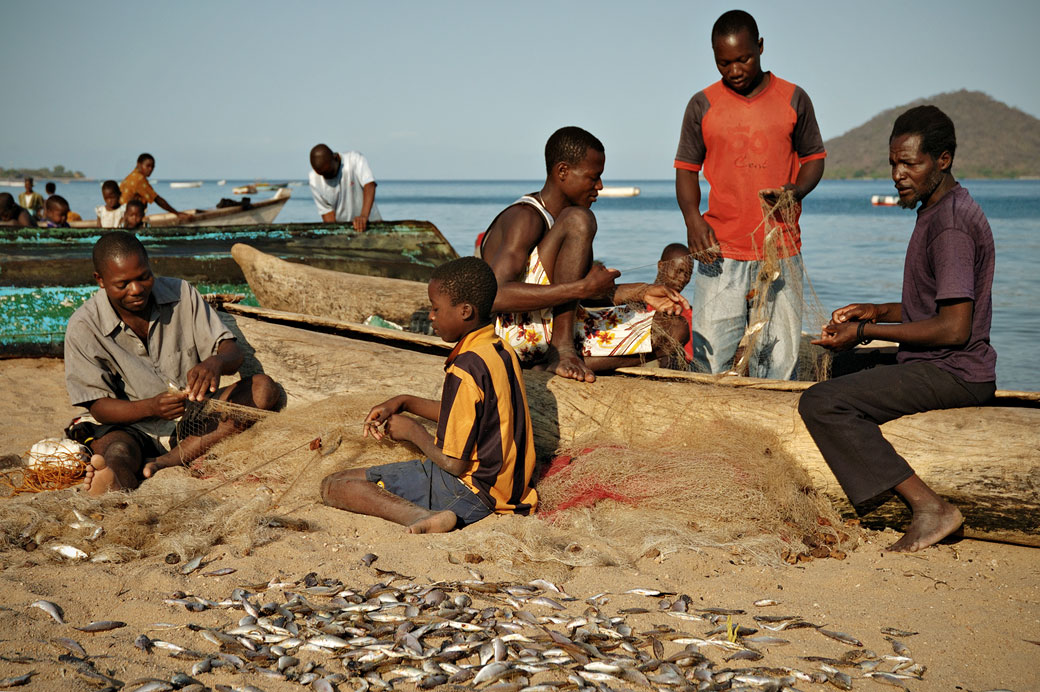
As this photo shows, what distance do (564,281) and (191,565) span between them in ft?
8.15

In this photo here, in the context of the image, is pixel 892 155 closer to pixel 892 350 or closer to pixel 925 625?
pixel 892 350

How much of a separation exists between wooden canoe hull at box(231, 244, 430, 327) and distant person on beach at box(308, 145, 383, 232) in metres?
2.26

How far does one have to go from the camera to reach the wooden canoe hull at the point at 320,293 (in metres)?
7.79

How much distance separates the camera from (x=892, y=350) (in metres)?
4.81

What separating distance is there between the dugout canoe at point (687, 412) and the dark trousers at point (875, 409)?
88mm

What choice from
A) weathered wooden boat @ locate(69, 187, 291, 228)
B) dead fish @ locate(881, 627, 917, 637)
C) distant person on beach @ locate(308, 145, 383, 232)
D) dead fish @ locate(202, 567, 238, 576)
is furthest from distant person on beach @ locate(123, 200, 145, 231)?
dead fish @ locate(881, 627, 917, 637)

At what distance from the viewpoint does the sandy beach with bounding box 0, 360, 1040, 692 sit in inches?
109

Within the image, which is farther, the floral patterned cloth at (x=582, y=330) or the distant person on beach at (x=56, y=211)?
the distant person on beach at (x=56, y=211)

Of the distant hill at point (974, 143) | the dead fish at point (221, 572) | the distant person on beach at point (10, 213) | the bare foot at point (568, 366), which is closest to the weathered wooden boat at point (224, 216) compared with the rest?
the distant person on beach at point (10, 213)

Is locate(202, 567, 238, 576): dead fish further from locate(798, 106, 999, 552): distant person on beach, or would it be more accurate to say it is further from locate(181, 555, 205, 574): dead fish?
locate(798, 106, 999, 552): distant person on beach

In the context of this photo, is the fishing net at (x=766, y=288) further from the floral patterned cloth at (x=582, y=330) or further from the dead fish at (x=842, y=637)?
the dead fish at (x=842, y=637)

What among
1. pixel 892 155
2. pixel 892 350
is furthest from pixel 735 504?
pixel 892 155

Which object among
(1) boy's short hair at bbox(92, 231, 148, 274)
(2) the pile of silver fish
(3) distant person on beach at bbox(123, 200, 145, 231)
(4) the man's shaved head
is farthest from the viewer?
(3) distant person on beach at bbox(123, 200, 145, 231)

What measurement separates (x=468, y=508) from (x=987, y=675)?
2214 millimetres
